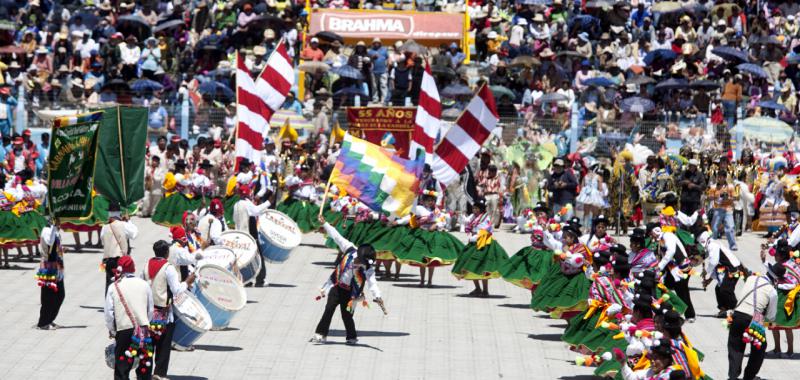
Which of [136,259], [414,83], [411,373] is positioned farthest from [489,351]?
[414,83]

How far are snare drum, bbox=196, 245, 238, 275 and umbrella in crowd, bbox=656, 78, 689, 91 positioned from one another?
16051mm

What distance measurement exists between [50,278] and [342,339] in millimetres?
3465

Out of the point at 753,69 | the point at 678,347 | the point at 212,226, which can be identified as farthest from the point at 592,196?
the point at 678,347

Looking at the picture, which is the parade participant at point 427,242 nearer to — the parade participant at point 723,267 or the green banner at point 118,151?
the parade participant at point 723,267

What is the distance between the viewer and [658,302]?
13.0 m

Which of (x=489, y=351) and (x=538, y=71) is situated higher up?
(x=538, y=71)

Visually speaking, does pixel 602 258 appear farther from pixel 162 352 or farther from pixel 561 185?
pixel 561 185

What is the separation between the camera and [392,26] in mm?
34156

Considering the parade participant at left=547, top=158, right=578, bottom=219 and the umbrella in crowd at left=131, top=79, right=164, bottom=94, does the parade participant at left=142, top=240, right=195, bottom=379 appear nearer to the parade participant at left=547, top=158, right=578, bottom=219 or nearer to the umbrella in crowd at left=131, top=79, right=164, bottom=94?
the parade participant at left=547, top=158, right=578, bottom=219

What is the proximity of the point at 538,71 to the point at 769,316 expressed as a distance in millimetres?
18234

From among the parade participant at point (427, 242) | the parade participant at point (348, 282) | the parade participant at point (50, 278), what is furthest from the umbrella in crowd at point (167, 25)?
the parade participant at point (348, 282)

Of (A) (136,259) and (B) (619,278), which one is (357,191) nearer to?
(B) (619,278)

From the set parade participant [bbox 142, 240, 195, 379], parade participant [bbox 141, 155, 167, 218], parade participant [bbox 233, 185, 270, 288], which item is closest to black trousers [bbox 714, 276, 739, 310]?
parade participant [bbox 233, 185, 270, 288]

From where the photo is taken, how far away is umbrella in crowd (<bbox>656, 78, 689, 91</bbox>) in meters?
30.5
